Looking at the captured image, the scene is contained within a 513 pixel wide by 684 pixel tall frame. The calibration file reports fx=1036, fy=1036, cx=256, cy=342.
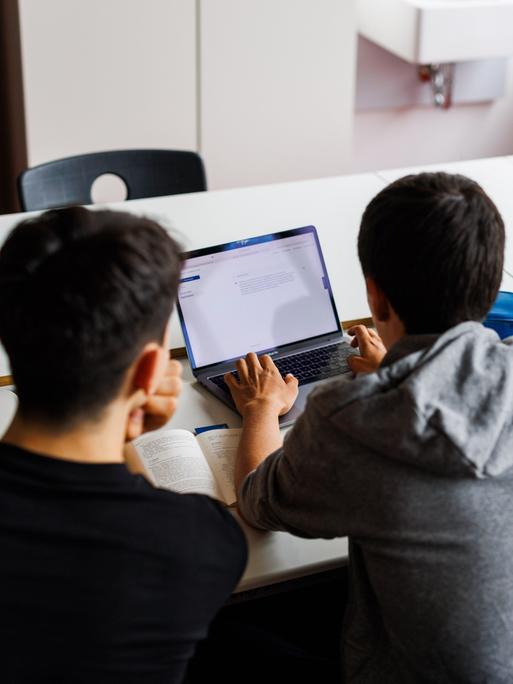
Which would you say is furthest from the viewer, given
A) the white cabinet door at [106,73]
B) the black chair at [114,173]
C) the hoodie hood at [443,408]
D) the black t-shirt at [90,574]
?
the white cabinet door at [106,73]

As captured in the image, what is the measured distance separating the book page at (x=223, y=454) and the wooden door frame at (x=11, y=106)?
6.15 feet

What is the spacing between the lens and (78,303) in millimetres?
932

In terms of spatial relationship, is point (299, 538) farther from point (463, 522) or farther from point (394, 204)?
point (394, 204)

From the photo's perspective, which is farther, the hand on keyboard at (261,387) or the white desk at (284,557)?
the hand on keyboard at (261,387)

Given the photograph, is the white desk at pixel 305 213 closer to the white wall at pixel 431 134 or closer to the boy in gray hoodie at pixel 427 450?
the boy in gray hoodie at pixel 427 450

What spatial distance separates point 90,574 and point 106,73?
2457 millimetres

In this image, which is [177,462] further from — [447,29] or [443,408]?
[447,29]

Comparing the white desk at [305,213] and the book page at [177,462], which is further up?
the white desk at [305,213]

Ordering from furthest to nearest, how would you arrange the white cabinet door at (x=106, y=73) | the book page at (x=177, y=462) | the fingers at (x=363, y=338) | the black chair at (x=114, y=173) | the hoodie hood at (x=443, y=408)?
the white cabinet door at (x=106, y=73)
the black chair at (x=114, y=173)
the fingers at (x=363, y=338)
the book page at (x=177, y=462)
the hoodie hood at (x=443, y=408)

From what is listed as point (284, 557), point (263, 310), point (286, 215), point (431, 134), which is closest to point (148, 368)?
point (284, 557)

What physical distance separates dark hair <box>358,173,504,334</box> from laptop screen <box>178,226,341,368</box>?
0.55 meters

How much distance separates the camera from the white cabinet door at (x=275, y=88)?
325 cm

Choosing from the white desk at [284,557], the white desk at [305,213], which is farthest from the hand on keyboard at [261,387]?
the white desk at [305,213]

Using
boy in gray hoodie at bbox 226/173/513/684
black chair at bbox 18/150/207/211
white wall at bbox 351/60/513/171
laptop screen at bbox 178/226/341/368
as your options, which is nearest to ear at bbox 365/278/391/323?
boy in gray hoodie at bbox 226/173/513/684
